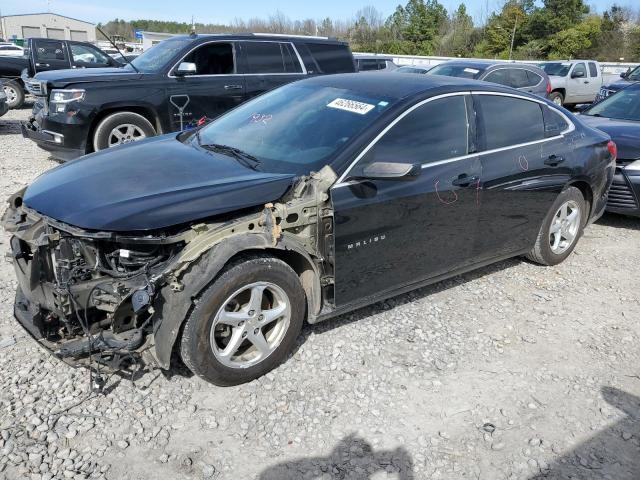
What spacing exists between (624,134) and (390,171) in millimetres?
4627

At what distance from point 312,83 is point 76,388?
2.78 meters

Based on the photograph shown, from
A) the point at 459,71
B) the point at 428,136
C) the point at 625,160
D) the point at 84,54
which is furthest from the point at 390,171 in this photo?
the point at 84,54

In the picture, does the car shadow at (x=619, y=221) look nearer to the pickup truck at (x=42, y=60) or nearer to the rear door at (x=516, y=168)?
the rear door at (x=516, y=168)

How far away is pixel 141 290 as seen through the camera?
279 centimetres

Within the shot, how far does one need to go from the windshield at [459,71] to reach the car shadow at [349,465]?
10.4m

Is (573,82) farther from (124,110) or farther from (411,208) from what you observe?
(411,208)

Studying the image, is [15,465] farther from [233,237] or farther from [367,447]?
[367,447]

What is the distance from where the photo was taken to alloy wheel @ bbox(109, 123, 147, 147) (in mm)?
7523

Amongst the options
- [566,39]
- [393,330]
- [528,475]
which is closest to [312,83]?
[393,330]

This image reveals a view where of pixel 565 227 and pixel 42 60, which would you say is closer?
pixel 565 227

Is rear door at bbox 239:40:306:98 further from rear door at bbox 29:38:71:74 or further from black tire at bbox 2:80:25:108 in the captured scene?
black tire at bbox 2:80:25:108

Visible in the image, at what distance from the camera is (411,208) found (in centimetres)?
367

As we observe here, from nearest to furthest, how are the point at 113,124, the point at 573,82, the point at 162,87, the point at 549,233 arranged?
the point at 549,233, the point at 113,124, the point at 162,87, the point at 573,82

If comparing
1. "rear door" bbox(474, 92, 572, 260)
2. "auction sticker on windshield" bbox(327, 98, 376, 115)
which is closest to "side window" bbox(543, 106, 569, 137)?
"rear door" bbox(474, 92, 572, 260)
